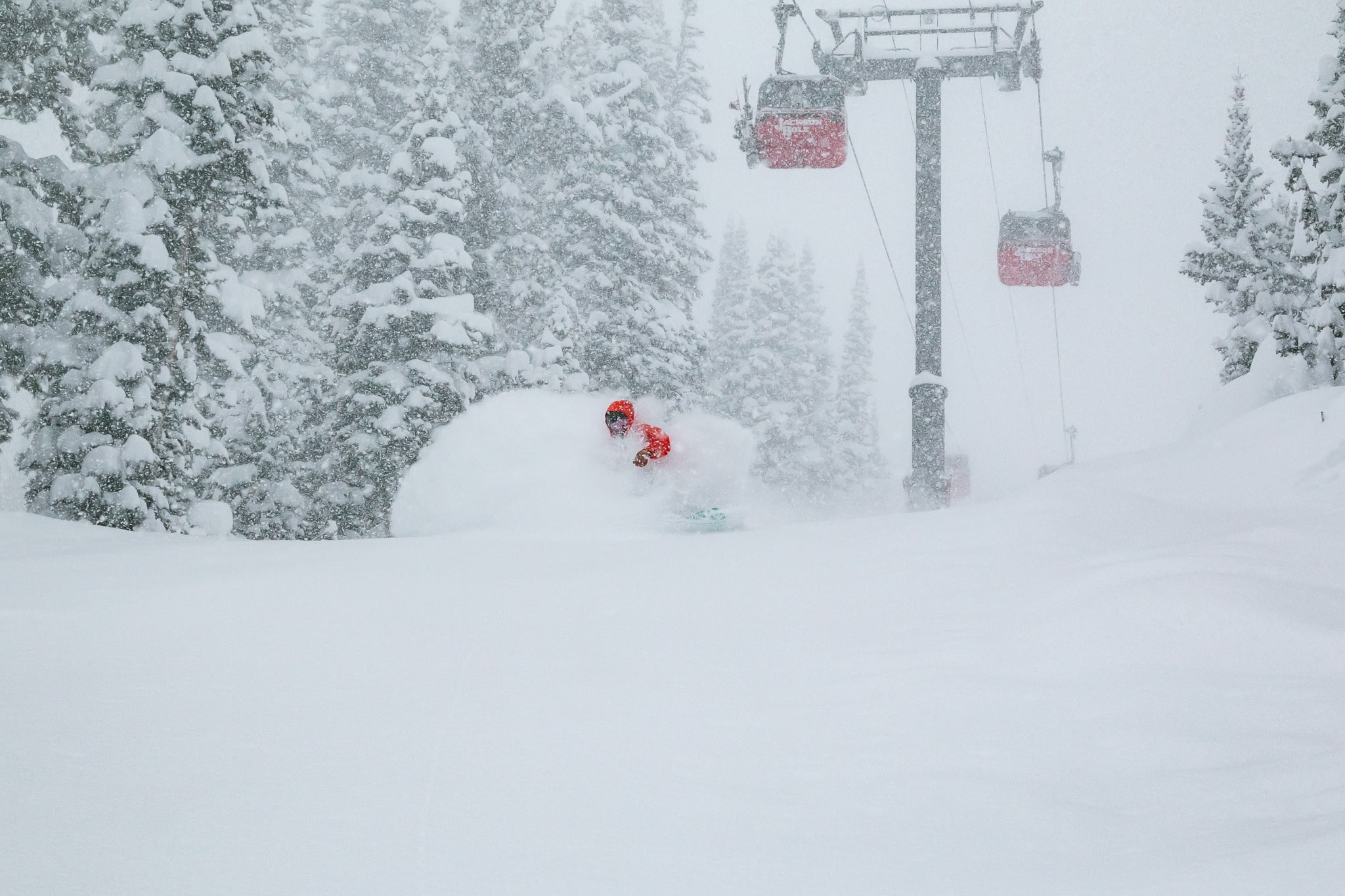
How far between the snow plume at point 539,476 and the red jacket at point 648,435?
0.21 m

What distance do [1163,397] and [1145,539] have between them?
19479 cm

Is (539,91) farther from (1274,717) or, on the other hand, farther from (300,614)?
(1274,717)

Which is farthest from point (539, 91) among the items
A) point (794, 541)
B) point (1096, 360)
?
point (1096, 360)

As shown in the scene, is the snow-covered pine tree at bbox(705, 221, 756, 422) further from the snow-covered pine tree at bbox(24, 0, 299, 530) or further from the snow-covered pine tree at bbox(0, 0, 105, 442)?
the snow-covered pine tree at bbox(0, 0, 105, 442)

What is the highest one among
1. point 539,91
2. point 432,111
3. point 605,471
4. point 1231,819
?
point 539,91

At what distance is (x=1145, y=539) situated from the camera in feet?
20.1

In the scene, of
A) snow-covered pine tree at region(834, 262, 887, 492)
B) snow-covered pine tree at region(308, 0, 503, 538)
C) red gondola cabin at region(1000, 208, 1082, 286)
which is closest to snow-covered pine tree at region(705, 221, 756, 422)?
snow-covered pine tree at region(834, 262, 887, 492)

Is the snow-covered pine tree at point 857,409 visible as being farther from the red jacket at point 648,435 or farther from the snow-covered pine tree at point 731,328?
the red jacket at point 648,435

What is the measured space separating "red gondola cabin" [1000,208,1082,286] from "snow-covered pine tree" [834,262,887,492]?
20482 mm

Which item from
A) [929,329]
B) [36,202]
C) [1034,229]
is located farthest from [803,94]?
[36,202]

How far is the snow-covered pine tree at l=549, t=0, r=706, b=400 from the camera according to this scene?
20.3 meters

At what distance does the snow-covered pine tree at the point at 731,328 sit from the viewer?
3438 centimetres

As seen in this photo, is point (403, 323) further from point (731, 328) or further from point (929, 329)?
point (731, 328)

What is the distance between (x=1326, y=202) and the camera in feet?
53.0
